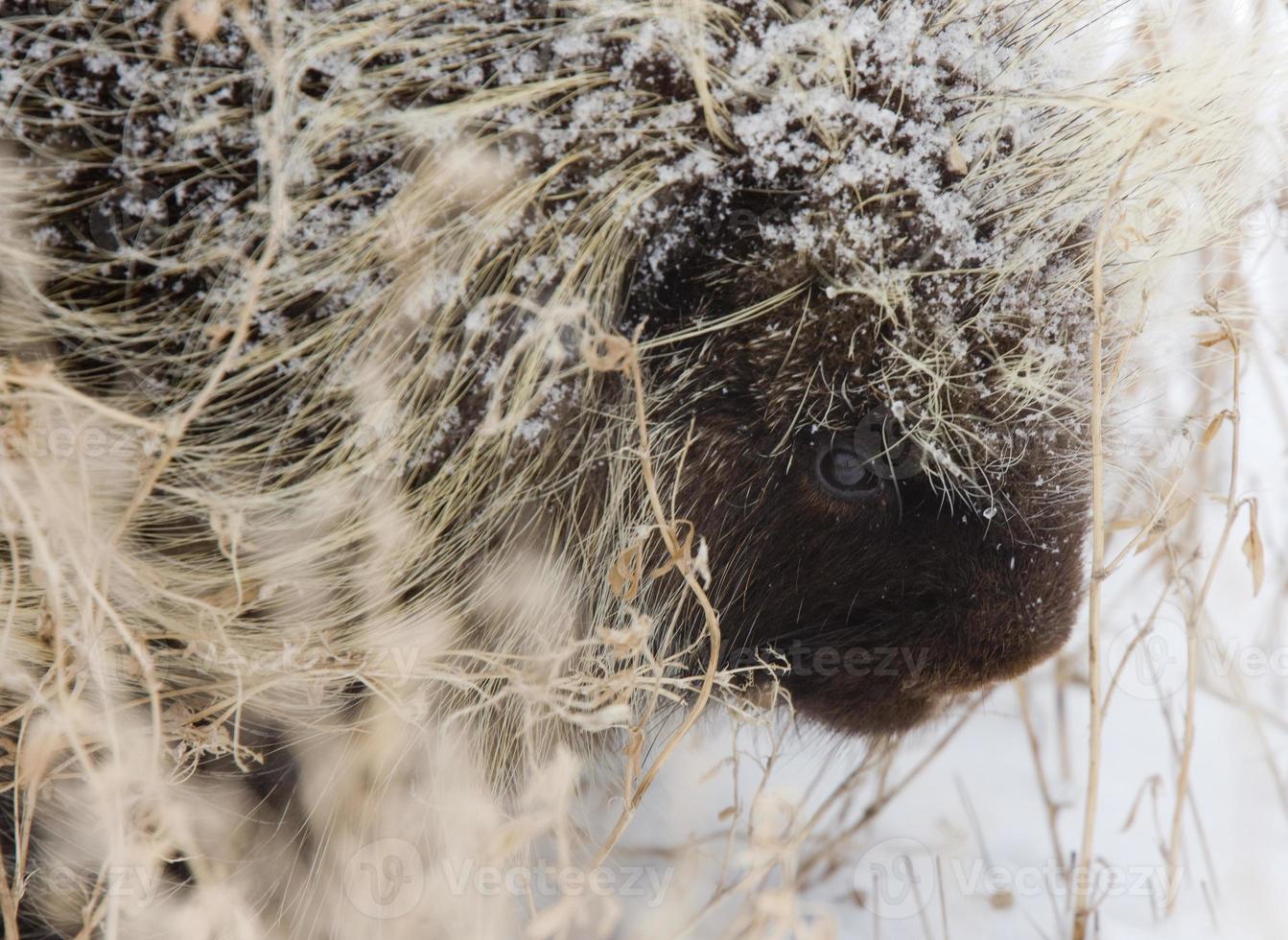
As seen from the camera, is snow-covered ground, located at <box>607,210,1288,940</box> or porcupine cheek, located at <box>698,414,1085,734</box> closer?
porcupine cheek, located at <box>698,414,1085,734</box>

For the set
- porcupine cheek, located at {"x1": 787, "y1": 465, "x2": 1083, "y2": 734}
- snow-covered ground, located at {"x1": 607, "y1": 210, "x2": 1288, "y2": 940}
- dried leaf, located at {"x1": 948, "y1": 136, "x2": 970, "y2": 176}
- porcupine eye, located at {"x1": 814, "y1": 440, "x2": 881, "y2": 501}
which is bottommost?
snow-covered ground, located at {"x1": 607, "y1": 210, "x2": 1288, "y2": 940}

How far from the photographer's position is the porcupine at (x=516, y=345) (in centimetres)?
121

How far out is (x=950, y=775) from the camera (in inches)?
103

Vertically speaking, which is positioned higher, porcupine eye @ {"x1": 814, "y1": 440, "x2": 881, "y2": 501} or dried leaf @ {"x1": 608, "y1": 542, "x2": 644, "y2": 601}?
→ porcupine eye @ {"x1": 814, "y1": 440, "x2": 881, "y2": 501}

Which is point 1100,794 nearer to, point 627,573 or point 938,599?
point 938,599

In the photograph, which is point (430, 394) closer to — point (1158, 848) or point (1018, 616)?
point (1018, 616)

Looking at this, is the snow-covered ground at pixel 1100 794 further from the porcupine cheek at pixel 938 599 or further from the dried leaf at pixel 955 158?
the dried leaf at pixel 955 158

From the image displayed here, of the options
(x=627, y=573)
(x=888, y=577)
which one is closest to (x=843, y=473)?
(x=888, y=577)

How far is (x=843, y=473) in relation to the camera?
151cm

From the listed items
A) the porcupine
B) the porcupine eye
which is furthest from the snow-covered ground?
the porcupine eye

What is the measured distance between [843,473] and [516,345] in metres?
0.50

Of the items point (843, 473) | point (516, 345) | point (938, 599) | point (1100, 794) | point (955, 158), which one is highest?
point (955, 158)

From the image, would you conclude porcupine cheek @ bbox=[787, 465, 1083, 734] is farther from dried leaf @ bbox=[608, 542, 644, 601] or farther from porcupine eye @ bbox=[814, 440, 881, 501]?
dried leaf @ bbox=[608, 542, 644, 601]

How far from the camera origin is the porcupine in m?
1.21
